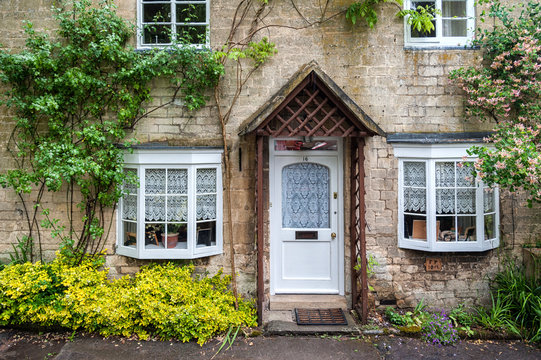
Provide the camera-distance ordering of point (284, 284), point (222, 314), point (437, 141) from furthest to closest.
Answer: point (284, 284) < point (437, 141) < point (222, 314)

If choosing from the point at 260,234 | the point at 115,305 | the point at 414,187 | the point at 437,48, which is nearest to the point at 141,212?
the point at 115,305

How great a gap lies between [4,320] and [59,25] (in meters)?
4.96

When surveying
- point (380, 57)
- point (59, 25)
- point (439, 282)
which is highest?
point (59, 25)

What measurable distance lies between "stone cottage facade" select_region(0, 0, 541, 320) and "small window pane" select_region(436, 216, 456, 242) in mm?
17

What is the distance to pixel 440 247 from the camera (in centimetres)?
584

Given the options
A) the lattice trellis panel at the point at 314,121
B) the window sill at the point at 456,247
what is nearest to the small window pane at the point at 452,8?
the lattice trellis panel at the point at 314,121

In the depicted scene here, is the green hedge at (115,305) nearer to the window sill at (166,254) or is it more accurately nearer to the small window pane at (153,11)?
the window sill at (166,254)

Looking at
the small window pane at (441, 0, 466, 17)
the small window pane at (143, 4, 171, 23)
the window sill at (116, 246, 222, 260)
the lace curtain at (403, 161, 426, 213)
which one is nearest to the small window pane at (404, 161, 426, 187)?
the lace curtain at (403, 161, 426, 213)

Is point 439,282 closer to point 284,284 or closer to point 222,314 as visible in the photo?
point 284,284

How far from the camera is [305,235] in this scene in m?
6.20

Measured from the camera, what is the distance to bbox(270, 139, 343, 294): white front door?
20.3 ft

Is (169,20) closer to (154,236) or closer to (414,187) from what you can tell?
(154,236)

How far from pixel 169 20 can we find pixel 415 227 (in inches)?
226

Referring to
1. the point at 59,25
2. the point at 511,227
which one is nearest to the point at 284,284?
the point at 511,227
